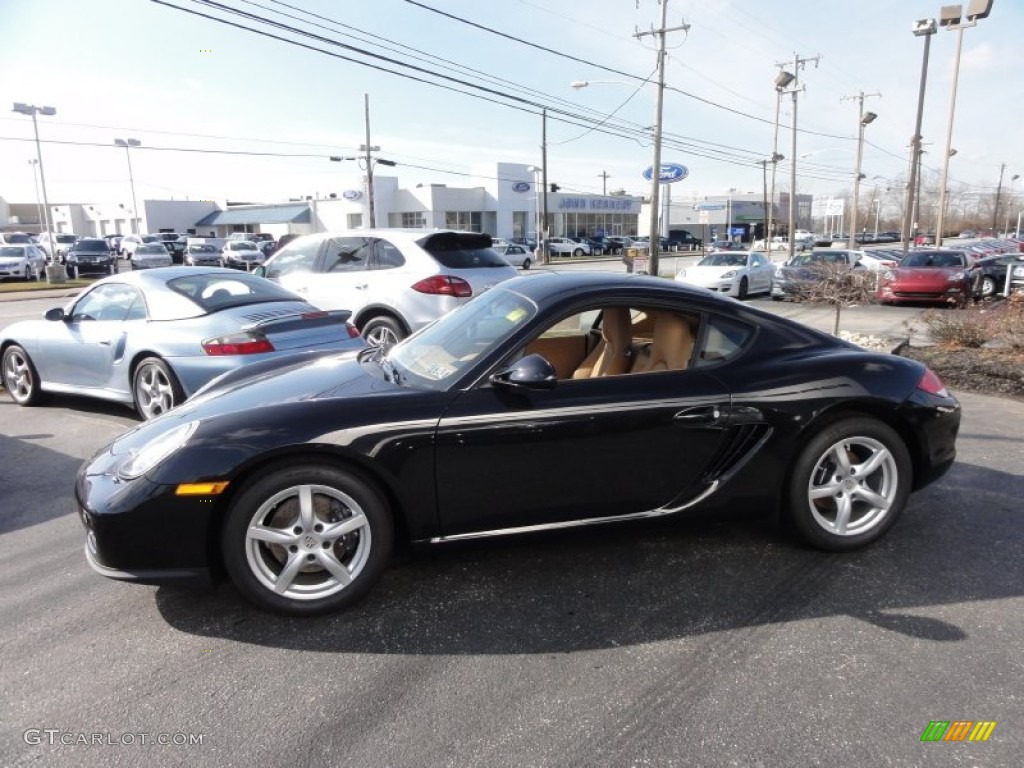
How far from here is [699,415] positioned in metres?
3.32

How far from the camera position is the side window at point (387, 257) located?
823cm

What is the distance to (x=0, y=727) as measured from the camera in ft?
7.91

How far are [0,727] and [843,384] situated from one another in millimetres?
3773

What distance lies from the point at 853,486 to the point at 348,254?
6.68 meters

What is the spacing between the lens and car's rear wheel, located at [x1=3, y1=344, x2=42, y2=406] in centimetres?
702

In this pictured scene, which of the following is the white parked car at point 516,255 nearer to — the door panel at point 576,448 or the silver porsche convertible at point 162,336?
the silver porsche convertible at point 162,336

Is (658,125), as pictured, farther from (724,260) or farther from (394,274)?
(394,274)

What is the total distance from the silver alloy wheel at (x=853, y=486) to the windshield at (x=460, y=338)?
1.69 meters

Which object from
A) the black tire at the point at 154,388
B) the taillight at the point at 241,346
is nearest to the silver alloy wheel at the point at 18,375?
the black tire at the point at 154,388

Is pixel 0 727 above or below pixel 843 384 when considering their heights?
below

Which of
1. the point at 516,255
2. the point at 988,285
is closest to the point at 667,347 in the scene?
the point at 988,285

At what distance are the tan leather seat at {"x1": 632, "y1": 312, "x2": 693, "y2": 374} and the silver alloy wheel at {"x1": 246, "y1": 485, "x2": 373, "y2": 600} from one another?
1.56 meters

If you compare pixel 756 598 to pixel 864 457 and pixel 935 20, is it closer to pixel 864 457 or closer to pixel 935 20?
pixel 864 457

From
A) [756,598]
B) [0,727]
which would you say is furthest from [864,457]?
[0,727]
